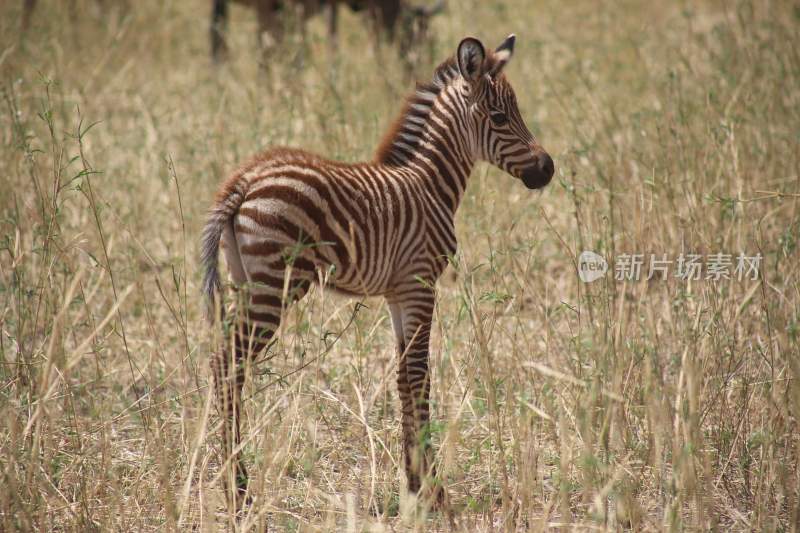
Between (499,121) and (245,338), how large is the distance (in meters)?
1.59

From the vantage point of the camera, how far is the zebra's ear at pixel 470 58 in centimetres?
402

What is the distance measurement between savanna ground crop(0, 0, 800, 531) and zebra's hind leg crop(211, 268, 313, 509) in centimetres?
12

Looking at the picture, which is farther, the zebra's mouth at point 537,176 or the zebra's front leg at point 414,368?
the zebra's mouth at point 537,176

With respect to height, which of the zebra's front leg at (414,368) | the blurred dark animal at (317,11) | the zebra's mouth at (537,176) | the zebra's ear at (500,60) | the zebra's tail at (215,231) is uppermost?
the blurred dark animal at (317,11)

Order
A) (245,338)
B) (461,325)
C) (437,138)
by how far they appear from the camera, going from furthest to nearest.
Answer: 1. (461,325)
2. (437,138)
3. (245,338)

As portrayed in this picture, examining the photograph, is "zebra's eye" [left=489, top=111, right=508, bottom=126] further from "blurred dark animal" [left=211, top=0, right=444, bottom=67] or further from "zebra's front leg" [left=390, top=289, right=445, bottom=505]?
"blurred dark animal" [left=211, top=0, right=444, bottom=67]

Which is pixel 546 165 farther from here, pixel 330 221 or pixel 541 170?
pixel 330 221

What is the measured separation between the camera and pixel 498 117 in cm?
414

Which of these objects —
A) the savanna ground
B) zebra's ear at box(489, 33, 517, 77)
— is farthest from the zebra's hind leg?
zebra's ear at box(489, 33, 517, 77)

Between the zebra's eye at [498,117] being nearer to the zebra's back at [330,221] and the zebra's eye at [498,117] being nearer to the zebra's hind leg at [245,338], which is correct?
the zebra's back at [330,221]

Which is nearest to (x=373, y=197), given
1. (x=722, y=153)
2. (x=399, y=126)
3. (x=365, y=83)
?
(x=399, y=126)

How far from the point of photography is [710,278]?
4512 mm

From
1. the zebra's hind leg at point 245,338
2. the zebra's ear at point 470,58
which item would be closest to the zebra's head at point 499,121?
the zebra's ear at point 470,58

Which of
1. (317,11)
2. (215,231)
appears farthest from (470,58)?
(317,11)
